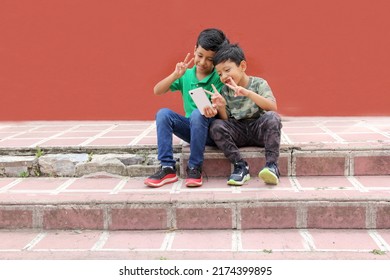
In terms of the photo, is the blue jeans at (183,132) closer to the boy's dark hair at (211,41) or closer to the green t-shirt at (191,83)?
the green t-shirt at (191,83)

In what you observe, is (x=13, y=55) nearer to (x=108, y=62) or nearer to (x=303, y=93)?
(x=108, y=62)

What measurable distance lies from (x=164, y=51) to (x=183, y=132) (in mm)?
1302

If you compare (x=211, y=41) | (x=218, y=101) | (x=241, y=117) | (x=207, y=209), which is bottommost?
(x=207, y=209)

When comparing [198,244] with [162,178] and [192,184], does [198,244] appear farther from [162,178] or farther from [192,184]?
[162,178]

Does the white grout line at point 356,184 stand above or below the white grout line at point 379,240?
above

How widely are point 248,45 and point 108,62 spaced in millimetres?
1249

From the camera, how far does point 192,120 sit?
3404mm

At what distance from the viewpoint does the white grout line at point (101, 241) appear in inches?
114

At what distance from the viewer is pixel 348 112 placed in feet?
15.3

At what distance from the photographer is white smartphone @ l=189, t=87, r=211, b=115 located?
11.0 ft

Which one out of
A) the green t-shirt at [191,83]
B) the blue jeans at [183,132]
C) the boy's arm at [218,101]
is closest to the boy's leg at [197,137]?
the blue jeans at [183,132]

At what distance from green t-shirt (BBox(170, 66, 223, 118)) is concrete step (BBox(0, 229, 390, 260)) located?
0.97 meters

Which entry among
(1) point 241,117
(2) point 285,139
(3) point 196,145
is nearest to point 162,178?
(3) point 196,145

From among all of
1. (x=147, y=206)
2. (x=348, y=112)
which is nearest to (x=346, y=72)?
(x=348, y=112)
